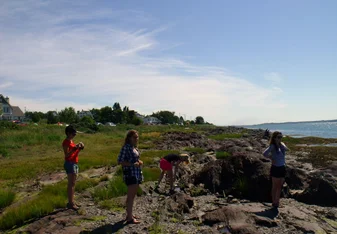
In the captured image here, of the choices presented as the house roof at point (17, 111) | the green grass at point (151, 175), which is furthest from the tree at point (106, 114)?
the green grass at point (151, 175)

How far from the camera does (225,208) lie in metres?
7.80

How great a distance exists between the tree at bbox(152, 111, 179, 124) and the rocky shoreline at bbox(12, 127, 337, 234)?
143m

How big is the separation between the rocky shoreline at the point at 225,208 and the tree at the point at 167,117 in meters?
143

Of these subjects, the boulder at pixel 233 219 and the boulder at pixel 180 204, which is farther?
the boulder at pixel 180 204

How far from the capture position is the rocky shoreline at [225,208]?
6980mm

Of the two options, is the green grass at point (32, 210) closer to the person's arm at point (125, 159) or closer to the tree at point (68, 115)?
the person's arm at point (125, 159)

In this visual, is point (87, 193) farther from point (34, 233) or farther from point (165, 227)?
point (165, 227)

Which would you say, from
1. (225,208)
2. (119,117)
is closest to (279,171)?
(225,208)

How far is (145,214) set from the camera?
807 centimetres

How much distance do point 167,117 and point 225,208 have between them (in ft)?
482

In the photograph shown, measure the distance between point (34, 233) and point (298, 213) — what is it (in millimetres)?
6468

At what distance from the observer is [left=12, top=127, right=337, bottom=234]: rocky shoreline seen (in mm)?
6980

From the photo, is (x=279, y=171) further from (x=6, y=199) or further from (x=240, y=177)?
(x=6, y=199)

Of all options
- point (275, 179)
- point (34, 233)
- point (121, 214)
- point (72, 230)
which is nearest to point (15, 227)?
point (34, 233)
